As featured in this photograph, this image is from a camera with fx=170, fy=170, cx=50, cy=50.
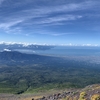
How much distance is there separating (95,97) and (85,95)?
10.3 meters

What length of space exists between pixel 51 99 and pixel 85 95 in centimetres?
2688

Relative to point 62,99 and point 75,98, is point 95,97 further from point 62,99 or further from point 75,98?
point 62,99

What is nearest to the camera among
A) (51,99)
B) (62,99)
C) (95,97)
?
(95,97)

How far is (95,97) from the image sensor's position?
76.1 meters

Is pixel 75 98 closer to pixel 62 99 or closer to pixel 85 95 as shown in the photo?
pixel 85 95

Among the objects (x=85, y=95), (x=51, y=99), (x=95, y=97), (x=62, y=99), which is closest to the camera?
(x=95, y=97)

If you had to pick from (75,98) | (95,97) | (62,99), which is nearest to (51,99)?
(62,99)

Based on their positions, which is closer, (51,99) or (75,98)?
(75,98)

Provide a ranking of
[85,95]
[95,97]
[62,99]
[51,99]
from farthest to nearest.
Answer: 1. [51,99]
2. [62,99]
3. [85,95]
4. [95,97]

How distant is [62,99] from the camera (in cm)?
9769

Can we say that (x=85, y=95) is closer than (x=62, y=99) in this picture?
Yes

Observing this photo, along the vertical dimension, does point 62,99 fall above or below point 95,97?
below

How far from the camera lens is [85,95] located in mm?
86000

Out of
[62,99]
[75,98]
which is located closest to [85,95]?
[75,98]
